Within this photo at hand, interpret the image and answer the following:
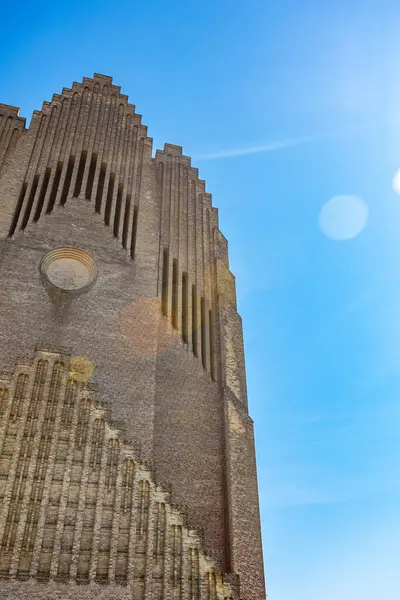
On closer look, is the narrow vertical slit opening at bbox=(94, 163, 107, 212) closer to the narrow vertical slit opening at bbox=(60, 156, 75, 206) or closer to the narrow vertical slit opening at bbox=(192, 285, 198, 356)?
the narrow vertical slit opening at bbox=(60, 156, 75, 206)

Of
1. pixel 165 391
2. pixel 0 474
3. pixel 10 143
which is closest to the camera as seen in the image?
pixel 0 474

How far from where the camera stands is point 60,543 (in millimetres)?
14789

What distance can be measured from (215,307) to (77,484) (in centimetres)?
1252

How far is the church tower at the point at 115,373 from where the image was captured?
49.8 ft

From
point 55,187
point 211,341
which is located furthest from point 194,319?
point 55,187

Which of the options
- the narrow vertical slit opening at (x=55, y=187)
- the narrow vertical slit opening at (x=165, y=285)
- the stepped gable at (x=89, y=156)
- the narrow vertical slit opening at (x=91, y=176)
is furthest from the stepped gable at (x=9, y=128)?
the narrow vertical slit opening at (x=165, y=285)

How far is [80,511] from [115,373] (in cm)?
674

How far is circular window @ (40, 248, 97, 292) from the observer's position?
2316 centimetres

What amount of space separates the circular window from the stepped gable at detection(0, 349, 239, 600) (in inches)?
245

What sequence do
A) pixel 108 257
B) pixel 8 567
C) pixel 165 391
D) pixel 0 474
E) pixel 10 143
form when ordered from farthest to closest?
pixel 10 143 < pixel 108 257 < pixel 165 391 < pixel 0 474 < pixel 8 567

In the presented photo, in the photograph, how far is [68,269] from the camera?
2369cm

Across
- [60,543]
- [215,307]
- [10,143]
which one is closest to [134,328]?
[215,307]

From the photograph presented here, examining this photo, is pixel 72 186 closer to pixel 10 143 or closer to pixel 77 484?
pixel 10 143

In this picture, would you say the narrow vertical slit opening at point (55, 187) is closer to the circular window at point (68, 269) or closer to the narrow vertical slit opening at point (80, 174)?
the narrow vertical slit opening at point (80, 174)
